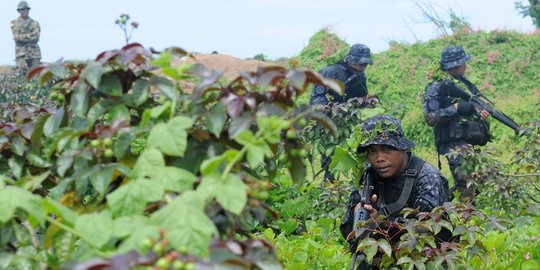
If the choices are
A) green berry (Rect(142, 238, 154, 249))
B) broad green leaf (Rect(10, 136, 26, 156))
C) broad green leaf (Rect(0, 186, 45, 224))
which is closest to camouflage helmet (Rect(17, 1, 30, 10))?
broad green leaf (Rect(10, 136, 26, 156))

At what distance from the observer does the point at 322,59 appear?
1877cm

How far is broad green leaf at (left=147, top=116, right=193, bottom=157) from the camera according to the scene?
6.41 feet

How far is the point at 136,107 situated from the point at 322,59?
16.6 meters

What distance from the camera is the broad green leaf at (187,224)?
168 centimetres

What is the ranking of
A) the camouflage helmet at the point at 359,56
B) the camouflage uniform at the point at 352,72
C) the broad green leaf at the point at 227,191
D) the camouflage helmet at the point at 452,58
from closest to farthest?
the broad green leaf at the point at 227,191, the camouflage helmet at the point at 452,58, the camouflage uniform at the point at 352,72, the camouflage helmet at the point at 359,56

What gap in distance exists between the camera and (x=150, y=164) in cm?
195

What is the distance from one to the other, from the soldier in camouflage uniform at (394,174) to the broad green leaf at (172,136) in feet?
7.61

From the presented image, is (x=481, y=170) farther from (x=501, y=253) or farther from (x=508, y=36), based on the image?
(x=508, y=36)

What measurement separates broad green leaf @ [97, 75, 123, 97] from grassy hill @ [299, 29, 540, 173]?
491 inches

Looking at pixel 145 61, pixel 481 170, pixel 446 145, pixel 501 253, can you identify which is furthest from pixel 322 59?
pixel 145 61

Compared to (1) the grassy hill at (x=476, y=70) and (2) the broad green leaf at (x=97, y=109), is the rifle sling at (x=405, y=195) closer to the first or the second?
(2) the broad green leaf at (x=97, y=109)

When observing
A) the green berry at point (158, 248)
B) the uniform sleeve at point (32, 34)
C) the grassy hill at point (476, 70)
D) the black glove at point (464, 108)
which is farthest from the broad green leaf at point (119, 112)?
the uniform sleeve at point (32, 34)

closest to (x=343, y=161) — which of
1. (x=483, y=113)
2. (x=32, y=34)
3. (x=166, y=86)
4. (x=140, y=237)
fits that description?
(x=166, y=86)

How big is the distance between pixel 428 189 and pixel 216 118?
7.79 ft
